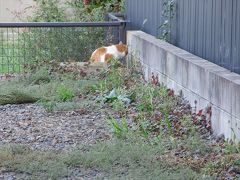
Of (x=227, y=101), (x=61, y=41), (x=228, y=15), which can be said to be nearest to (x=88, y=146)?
(x=227, y=101)

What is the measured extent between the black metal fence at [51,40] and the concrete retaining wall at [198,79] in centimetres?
165

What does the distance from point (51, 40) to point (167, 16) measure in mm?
2637

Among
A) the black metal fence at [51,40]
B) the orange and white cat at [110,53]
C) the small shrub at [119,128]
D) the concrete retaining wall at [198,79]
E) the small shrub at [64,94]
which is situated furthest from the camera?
the black metal fence at [51,40]

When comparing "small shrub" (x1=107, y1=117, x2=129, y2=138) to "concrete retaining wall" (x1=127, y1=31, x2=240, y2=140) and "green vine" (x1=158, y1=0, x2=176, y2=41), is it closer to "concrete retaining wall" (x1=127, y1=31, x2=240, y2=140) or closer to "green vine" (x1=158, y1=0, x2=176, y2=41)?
"concrete retaining wall" (x1=127, y1=31, x2=240, y2=140)

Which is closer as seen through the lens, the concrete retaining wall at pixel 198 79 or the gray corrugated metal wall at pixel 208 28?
the concrete retaining wall at pixel 198 79

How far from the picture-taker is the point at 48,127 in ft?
27.3

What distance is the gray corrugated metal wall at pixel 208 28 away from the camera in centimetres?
784

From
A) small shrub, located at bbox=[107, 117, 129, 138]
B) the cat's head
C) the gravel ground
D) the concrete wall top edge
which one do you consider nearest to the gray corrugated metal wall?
the concrete wall top edge

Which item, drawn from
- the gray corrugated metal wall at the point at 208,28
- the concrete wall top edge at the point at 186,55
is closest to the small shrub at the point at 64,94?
the concrete wall top edge at the point at 186,55

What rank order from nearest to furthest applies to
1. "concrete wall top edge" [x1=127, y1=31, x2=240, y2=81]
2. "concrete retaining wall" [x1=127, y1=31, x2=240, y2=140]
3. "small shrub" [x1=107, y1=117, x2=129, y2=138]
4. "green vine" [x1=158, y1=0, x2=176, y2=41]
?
"concrete retaining wall" [x1=127, y1=31, x2=240, y2=140]
"small shrub" [x1=107, y1=117, x2=129, y2=138]
"concrete wall top edge" [x1=127, y1=31, x2=240, y2=81]
"green vine" [x1=158, y1=0, x2=176, y2=41]

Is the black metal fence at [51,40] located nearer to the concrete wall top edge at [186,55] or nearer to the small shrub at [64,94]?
the concrete wall top edge at [186,55]

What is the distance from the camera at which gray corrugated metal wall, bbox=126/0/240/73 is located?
784cm

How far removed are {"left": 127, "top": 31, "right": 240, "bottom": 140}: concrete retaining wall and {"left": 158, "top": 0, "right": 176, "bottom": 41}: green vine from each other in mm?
155

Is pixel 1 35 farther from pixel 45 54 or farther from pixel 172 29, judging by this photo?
pixel 172 29
